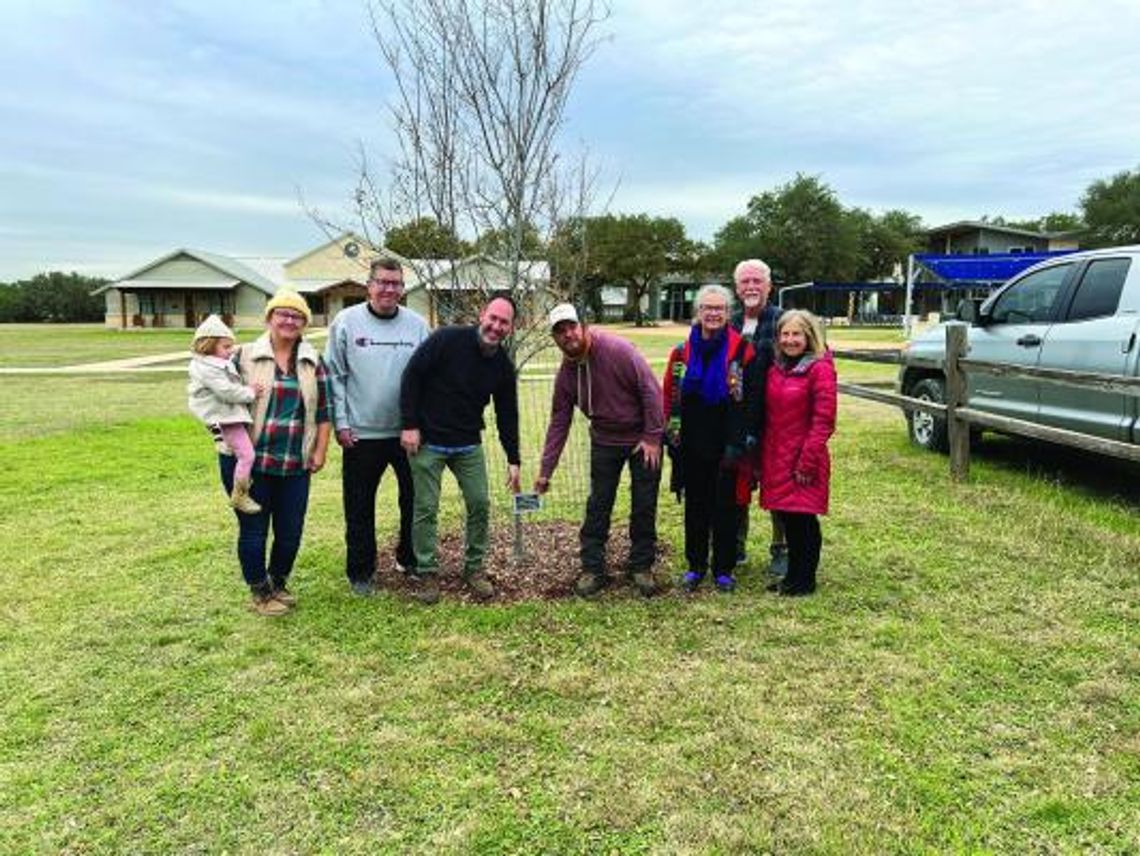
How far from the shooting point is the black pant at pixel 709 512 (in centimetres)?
475

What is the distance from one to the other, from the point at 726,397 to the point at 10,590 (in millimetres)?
4320

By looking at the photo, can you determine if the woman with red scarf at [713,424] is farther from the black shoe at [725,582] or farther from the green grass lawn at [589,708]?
the green grass lawn at [589,708]

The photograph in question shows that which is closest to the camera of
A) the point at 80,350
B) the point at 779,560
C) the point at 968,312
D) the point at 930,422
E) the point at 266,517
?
the point at 266,517

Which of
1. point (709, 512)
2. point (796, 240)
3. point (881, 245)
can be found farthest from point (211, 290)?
point (709, 512)

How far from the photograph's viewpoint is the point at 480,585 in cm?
481

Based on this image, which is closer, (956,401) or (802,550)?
(802,550)

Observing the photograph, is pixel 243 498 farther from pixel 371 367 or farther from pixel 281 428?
pixel 371 367

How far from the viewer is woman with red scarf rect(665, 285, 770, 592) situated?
451 centimetres

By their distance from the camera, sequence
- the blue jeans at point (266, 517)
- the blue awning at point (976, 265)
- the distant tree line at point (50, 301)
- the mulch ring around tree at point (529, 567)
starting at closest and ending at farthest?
1. the blue jeans at point (266, 517)
2. the mulch ring around tree at point (529, 567)
3. the blue awning at point (976, 265)
4. the distant tree line at point (50, 301)

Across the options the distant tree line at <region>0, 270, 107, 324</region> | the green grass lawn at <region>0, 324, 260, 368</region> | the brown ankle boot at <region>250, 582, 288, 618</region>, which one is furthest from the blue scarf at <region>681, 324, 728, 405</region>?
the distant tree line at <region>0, 270, 107, 324</region>

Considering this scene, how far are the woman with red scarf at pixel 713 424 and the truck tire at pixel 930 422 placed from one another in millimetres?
4887

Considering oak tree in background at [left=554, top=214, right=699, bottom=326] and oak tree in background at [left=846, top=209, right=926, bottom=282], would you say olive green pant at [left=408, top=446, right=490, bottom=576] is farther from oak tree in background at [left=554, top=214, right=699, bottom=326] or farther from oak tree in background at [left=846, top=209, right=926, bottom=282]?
oak tree in background at [left=846, top=209, right=926, bottom=282]

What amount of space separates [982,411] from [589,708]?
5.98 m

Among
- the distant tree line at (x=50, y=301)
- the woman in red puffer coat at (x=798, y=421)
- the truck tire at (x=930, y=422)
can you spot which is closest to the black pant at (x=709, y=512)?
the woman in red puffer coat at (x=798, y=421)
